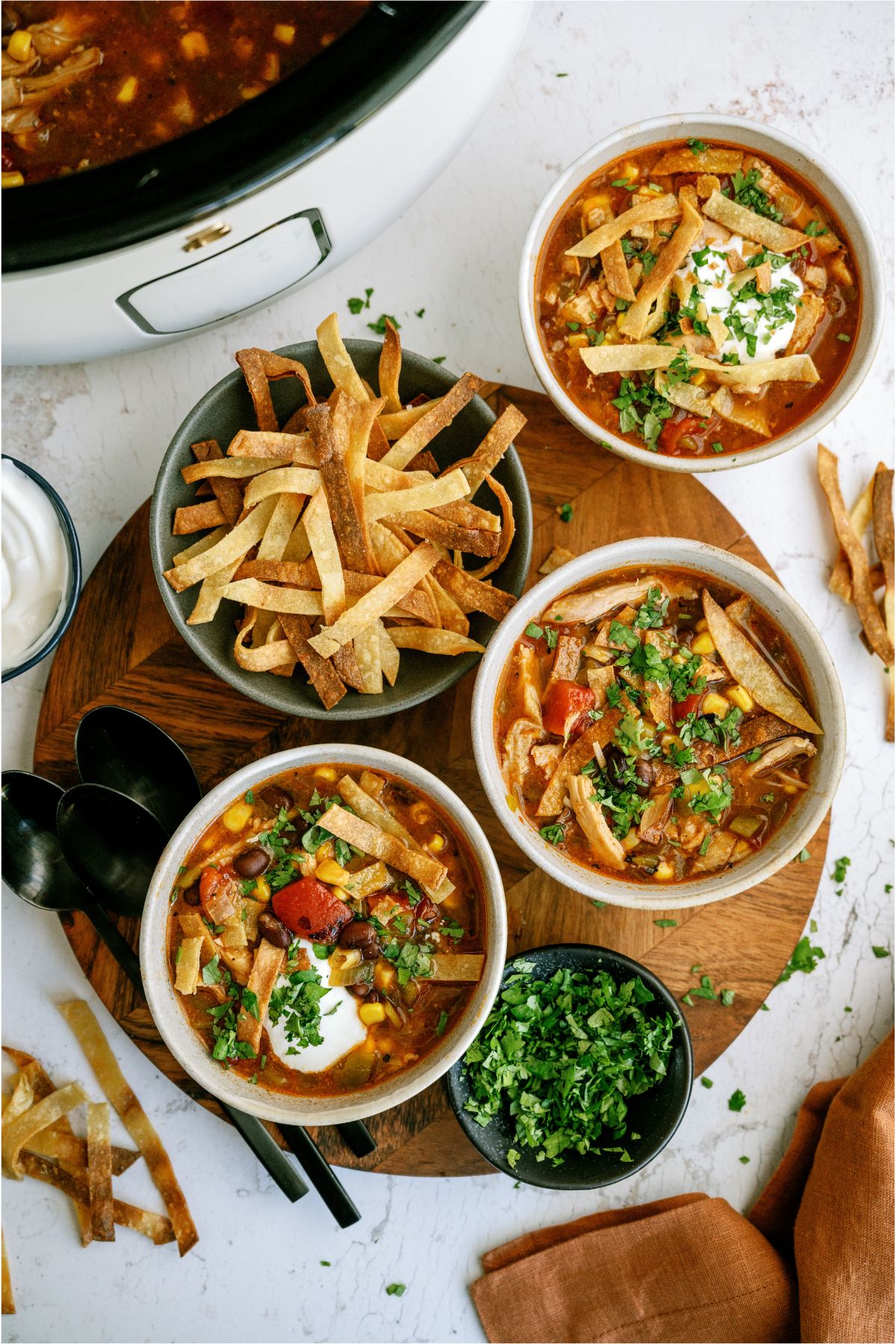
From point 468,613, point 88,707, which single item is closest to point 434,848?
point 468,613

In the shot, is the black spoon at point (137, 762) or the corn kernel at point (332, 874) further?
the black spoon at point (137, 762)

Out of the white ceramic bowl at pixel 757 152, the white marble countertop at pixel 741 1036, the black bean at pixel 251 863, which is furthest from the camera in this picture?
the white marble countertop at pixel 741 1036

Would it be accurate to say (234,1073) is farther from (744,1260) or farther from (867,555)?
(867,555)

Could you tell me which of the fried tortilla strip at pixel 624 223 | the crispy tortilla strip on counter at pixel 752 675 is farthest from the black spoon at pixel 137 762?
the fried tortilla strip at pixel 624 223

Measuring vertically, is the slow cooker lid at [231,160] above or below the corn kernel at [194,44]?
below

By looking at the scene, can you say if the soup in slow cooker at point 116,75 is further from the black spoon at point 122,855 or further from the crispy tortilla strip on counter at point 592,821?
the crispy tortilla strip on counter at point 592,821

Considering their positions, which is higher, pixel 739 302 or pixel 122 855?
pixel 739 302

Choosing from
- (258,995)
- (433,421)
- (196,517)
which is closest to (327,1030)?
(258,995)
